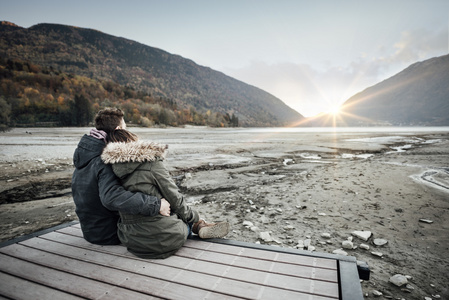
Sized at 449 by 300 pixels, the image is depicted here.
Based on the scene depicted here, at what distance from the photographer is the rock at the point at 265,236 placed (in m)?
4.11

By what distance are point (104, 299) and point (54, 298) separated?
1.40 ft

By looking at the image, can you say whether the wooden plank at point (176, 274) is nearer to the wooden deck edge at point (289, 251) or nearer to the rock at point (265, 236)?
the wooden deck edge at point (289, 251)

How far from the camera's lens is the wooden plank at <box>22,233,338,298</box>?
189 cm

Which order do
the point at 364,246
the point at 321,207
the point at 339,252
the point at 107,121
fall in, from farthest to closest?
the point at 321,207, the point at 364,246, the point at 339,252, the point at 107,121

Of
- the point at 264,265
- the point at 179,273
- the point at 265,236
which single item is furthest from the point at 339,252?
the point at 179,273

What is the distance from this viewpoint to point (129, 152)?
2217mm

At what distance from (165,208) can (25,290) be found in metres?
1.31

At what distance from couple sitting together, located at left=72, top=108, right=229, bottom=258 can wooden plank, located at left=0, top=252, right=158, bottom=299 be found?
1.62 ft

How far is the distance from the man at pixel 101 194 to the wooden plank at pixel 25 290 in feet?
2.50

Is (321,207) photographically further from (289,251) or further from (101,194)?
(101,194)

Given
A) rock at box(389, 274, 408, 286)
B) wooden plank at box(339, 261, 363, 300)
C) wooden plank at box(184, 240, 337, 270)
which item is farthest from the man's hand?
rock at box(389, 274, 408, 286)

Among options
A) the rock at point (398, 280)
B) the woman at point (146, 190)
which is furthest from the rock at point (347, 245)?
the woman at point (146, 190)

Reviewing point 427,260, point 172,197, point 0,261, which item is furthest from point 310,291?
point 0,261

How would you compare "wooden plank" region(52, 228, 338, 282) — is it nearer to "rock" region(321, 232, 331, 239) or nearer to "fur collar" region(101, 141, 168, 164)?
"fur collar" region(101, 141, 168, 164)
